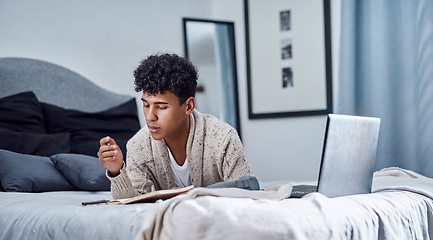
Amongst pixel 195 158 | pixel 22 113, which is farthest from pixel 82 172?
pixel 195 158

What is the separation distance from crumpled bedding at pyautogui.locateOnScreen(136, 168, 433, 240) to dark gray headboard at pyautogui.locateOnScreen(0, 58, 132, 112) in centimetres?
197

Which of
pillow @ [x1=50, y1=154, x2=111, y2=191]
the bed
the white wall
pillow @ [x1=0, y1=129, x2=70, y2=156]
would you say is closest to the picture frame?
the white wall

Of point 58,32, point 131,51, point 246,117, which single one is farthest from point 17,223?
point 246,117

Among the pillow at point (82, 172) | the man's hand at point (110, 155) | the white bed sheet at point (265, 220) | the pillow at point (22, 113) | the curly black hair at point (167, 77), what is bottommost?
the pillow at point (82, 172)

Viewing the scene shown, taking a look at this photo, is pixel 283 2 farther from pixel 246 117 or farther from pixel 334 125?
pixel 334 125

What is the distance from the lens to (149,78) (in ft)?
5.99

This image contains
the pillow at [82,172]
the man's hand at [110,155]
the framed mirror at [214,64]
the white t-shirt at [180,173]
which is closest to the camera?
the man's hand at [110,155]

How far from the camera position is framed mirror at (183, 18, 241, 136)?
3814 millimetres

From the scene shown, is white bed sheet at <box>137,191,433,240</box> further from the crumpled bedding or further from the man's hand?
the man's hand

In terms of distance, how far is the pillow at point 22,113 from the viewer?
2656 millimetres

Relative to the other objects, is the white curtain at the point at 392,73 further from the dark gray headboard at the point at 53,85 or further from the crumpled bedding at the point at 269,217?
the crumpled bedding at the point at 269,217

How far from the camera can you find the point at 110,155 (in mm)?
1721

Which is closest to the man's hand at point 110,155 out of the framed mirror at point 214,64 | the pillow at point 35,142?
the pillow at point 35,142

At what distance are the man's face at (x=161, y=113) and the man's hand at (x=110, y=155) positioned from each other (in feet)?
0.48
